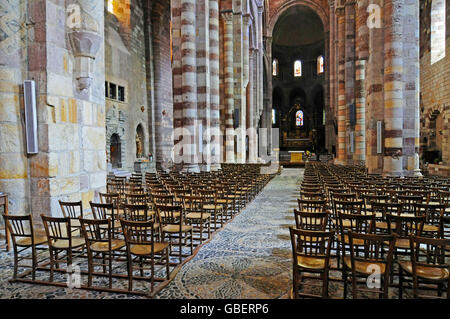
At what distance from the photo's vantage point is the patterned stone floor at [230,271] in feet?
13.6

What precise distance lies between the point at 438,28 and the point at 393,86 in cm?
1153

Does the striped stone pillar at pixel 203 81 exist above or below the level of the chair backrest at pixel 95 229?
above

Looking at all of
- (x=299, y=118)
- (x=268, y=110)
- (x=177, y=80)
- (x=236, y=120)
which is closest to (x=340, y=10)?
(x=236, y=120)

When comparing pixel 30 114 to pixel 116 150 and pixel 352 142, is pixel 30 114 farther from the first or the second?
pixel 352 142

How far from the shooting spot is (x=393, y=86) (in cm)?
1312

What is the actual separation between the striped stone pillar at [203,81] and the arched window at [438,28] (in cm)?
1459

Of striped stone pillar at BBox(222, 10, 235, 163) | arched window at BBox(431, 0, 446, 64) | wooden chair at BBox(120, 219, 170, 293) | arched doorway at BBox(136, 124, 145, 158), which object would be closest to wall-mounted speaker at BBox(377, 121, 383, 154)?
arched window at BBox(431, 0, 446, 64)

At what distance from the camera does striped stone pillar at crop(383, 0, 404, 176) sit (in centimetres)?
1302

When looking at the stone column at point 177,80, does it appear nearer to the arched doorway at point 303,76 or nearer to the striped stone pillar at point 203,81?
the striped stone pillar at point 203,81

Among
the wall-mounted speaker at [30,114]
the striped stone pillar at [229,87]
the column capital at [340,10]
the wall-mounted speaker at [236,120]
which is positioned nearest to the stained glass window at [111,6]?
the striped stone pillar at [229,87]

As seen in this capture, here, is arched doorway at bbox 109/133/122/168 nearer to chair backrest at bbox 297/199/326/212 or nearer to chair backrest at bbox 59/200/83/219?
chair backrest at bbox 59/200/83/219

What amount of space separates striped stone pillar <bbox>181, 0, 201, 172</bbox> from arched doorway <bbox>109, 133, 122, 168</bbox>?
21.9ft

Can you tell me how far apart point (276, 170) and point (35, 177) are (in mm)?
20299
